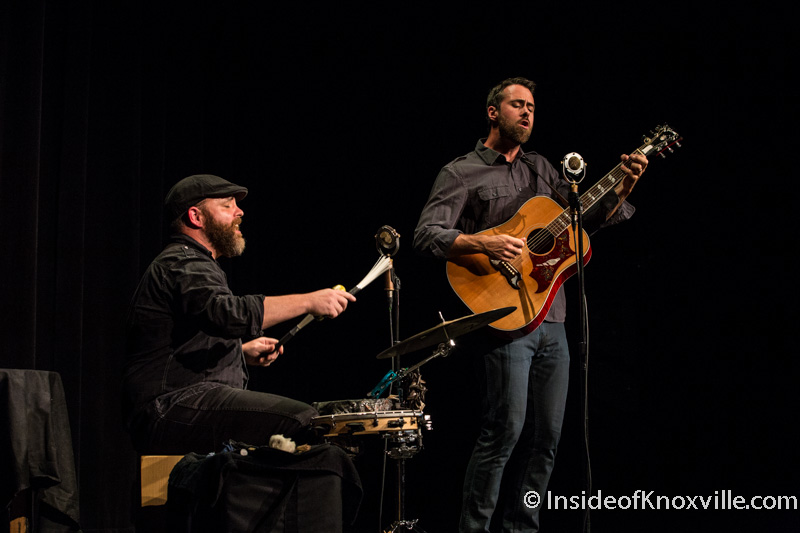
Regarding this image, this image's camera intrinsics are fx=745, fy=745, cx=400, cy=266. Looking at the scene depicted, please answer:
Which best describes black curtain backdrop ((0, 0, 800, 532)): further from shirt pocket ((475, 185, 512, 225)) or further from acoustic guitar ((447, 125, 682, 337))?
shirt pocket ((475, 185, 512, 225))

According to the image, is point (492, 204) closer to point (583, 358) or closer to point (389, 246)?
point (389, 246)

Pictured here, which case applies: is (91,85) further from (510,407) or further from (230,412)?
(510,407)

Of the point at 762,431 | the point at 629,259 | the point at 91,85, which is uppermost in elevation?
the point at 91,85

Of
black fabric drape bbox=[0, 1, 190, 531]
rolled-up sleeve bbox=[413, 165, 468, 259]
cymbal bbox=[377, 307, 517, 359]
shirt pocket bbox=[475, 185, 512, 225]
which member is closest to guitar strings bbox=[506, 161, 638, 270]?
shirt pocket bbox=[475, 185, 512, 225]

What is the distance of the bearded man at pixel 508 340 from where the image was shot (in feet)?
9.20

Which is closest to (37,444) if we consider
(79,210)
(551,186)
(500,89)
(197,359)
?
(197,359)

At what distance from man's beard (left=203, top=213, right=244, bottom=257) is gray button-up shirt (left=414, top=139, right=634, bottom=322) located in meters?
0.75

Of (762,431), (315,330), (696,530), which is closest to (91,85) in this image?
(315,330)

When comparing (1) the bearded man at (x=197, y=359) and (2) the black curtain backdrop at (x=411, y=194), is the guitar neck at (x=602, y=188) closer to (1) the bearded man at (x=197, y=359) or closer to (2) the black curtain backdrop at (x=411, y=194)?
(1) the bearded man at (x=197, y=359)

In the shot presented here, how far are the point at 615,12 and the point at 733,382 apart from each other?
2.29 meters

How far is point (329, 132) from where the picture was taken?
5043mm

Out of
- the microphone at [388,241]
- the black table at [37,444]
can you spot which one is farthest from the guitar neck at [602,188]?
the black table at [37,444]

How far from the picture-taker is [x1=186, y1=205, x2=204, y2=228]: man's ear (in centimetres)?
293

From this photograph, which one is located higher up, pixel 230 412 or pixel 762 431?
pixel 230 412
